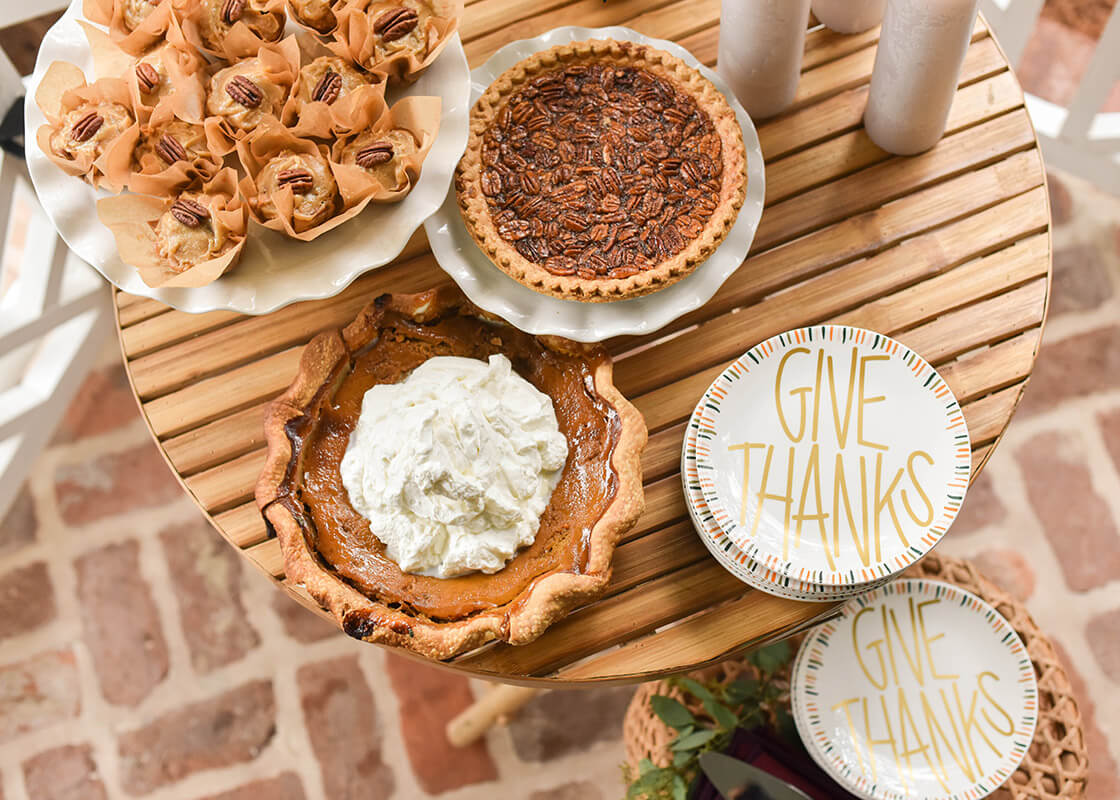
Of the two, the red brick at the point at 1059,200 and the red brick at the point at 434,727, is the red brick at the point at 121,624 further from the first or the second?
the red brick at the point at 1059,200

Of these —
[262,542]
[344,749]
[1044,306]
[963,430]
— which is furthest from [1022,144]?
[344,749]

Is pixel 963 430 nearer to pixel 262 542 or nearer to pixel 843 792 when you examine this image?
pixel 843 792

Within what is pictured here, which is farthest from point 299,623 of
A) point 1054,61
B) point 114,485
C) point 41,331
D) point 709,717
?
point 1054,61

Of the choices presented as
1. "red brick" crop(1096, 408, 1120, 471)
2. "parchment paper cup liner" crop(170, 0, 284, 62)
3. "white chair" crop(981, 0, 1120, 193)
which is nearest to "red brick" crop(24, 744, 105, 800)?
"parchment paper cup liner" crop(170, 0, 284, 62)

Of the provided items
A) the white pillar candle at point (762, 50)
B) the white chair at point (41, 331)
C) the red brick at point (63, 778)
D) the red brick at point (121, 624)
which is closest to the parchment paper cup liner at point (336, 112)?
the white pillar candle at point (762, 50)

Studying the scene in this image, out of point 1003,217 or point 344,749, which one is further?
point 344,749

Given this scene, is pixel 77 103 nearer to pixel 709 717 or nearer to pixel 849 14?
pixel 849 14
